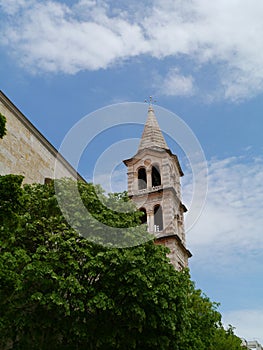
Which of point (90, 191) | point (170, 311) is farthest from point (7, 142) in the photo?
point (170, 311)

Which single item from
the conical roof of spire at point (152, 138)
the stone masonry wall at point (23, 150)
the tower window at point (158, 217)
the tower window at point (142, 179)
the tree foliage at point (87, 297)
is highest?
the conical roof of spire at point (152, 138)

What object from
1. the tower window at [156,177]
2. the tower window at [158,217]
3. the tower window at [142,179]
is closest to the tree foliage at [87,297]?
the tower window at [158,217]

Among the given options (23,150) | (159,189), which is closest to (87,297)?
(23,150)

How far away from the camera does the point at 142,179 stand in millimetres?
37500

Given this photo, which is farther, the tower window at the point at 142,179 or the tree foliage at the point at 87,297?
the tower window at the point at 142,179

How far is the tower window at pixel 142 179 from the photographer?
121 feet

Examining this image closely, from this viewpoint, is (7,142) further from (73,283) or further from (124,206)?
(73,283)

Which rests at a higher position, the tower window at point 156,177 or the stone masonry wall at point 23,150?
the tower window at point 156,177

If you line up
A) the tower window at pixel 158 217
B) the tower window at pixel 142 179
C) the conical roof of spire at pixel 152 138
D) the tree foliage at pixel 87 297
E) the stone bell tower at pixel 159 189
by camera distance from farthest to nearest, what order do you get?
1. the conical roof of spire at pixel 152 138
2. the tower window at pixel 142 179
3. the tower window at pixel 158 217
4. the stone bell tower at pixel 159 189
5. the tree foliage at pixel 87 297

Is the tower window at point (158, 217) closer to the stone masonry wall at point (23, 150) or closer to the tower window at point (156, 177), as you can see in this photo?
the tower window at point (156, 177)

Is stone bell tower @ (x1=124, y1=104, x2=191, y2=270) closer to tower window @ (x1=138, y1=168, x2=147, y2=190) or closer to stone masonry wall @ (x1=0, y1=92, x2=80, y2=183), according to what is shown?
tower window @ (x1=138, y1=168, x2=147, y2=190)

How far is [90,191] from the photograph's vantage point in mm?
14516

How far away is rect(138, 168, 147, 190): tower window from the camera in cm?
3692

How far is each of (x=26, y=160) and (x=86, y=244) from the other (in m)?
8.23
